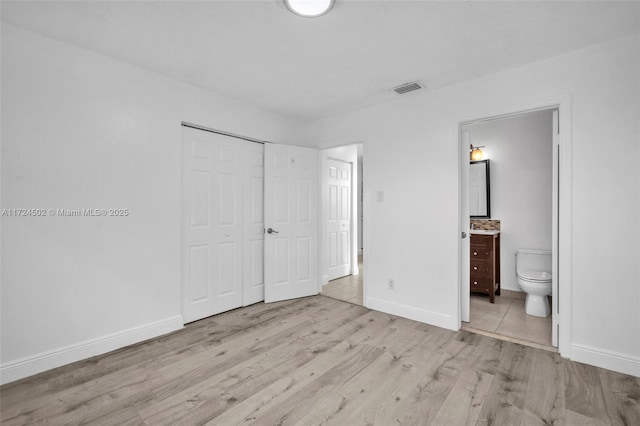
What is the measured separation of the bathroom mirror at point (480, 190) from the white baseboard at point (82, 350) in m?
4.12

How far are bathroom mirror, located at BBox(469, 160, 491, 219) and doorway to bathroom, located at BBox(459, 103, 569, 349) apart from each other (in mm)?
39

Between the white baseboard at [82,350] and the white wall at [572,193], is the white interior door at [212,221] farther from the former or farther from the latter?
the white wall at [572,193]

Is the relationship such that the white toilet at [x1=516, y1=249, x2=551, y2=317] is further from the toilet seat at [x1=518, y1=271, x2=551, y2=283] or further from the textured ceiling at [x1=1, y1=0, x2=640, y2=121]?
the textured ceiling at [x1=1, y1=0, x2=640, y2=121]

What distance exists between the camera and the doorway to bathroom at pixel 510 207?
3.17 meters

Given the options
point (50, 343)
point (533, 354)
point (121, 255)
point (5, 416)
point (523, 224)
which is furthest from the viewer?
point (523, 224)

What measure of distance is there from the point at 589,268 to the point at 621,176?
0.72 meters

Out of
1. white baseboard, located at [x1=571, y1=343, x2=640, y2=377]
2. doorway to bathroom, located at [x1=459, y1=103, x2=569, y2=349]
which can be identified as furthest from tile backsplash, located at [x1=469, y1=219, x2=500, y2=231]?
white baseboard, located at [x1=571, y1=343, x2=640, y2=377]

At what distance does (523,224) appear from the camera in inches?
161

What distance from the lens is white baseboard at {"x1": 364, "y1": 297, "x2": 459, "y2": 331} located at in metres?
3.05

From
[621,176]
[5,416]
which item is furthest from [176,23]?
[621,176]

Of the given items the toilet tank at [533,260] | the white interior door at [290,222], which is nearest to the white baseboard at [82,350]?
the white interior door at [290,222]

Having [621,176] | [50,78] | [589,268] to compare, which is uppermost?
[50,78]

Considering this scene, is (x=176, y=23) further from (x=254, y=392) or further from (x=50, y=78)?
(x=254, y=392)

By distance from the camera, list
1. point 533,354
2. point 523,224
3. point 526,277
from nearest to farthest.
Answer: point 533,354 → point 526,277 → point 523,224
